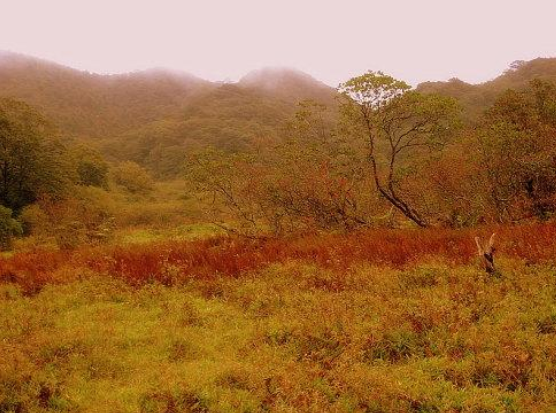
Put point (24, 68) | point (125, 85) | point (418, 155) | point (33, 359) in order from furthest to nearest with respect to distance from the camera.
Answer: point (125, 85)
point (24, 68)
point (418, 155)
point (33, 359)

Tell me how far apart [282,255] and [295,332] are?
4.86 m

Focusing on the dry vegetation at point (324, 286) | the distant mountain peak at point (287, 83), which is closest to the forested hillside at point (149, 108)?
the distant mountain peak at point (287, 83)

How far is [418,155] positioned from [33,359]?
14.9 metres

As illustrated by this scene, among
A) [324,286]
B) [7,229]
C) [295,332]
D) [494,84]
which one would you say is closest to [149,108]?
[494,84]

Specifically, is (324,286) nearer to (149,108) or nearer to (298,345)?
(298,345)

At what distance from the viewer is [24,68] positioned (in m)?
106

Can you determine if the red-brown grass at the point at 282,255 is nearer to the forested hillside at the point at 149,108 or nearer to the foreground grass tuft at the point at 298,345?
the foreground grass tuft at the point at 298,345

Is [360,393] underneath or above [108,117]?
underneath

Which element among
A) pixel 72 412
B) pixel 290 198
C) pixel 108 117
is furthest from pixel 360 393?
pixel 108 117

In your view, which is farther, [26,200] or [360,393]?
[26,200]

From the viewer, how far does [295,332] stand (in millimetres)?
7223

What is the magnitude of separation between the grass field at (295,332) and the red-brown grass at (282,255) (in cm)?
7

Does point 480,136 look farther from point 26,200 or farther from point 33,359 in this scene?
point 26,200

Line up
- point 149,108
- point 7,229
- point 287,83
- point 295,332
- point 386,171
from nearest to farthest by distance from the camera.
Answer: point 295,332 < point 386,171 < point 7,229 < point 149,108 < point 287,83
